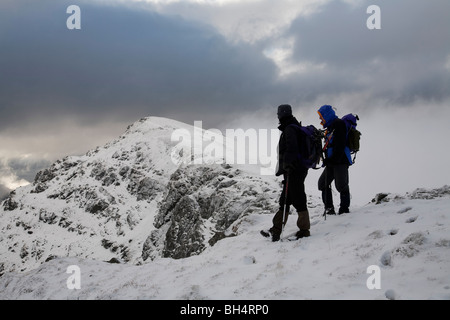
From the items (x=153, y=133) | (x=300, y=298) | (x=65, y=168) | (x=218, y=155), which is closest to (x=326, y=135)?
(x=300, y=298)

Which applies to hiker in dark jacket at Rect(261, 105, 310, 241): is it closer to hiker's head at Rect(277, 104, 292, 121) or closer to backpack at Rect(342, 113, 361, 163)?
hiker's head at Rect(277, 104, 292, 121)

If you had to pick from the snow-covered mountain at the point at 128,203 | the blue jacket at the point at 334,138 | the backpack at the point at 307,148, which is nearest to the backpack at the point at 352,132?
the blue jacket at the point at 334,138

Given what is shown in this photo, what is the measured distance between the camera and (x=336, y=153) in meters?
10.0

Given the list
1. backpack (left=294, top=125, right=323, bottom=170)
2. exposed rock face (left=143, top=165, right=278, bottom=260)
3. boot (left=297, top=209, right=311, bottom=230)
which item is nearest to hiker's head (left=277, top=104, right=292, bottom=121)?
backpack (left=294, top=125, right=323, bottom=170)

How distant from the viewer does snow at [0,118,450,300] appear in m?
5.81

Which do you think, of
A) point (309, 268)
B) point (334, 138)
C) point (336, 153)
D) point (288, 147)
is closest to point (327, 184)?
point (336, 153)

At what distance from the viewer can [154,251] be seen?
58.2 m

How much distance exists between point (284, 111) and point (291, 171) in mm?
1727

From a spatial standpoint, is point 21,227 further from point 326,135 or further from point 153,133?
point 326,135

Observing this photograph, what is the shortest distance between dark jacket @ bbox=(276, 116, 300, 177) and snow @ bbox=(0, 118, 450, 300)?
6.77 feet

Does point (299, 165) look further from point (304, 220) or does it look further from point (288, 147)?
point (304, 220)

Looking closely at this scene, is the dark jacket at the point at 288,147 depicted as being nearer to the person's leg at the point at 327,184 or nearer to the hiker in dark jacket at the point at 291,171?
the hiker in dark jacket at the point at 291,171

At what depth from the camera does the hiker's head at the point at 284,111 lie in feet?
30.9
